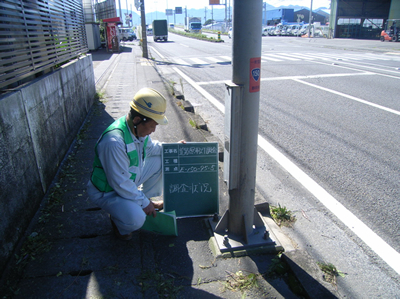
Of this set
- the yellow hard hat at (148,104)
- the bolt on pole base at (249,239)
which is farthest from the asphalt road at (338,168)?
the yellow hard hat at (148,104)

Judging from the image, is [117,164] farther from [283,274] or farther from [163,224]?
[283,274]

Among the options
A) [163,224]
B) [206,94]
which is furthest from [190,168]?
[206,94]

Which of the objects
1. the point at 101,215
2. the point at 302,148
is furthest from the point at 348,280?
the point at 302,148

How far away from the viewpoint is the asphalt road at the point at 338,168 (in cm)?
288

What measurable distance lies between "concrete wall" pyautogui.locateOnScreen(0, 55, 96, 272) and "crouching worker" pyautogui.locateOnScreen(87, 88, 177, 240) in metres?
0.69

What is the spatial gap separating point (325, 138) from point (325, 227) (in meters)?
2.79

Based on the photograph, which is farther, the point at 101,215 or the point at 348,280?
the point at 101,215

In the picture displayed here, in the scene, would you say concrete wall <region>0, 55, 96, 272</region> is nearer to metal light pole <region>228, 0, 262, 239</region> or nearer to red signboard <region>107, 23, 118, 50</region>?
metal light pole <region>228, 0, 262, 239</region>

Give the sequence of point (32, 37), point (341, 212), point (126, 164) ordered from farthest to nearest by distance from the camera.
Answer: point (32, 37) < point (341, 212) < point (126, 164)

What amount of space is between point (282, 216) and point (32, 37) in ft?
12.5

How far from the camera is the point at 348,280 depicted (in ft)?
8.39

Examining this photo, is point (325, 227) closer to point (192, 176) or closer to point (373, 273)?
point (373, 273)

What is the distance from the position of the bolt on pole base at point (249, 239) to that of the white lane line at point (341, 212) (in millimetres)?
944

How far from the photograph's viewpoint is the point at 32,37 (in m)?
4.00
